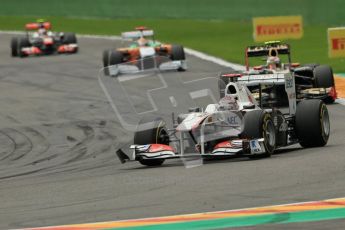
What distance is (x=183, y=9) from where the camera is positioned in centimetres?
4969

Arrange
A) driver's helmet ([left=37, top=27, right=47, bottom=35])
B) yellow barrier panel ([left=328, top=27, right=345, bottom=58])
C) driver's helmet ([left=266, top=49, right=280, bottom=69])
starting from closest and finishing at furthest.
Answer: driver's helmet ([left=266, top=49, right=280, bottom=69]) < yellow barrier panel ([left=328, top=27, right=345, bottom=58]) < driver's helmet ([left=37, top=27, right=47, bottom=35])

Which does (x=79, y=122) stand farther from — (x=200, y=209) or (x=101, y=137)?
(x=200, y=209)

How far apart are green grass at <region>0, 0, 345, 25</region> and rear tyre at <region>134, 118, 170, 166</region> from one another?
89.6 ft

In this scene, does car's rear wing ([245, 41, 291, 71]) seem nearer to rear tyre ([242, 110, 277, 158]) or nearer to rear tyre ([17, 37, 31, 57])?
rear tyre ([242, 110, 277, 158])

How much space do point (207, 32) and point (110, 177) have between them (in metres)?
30.7

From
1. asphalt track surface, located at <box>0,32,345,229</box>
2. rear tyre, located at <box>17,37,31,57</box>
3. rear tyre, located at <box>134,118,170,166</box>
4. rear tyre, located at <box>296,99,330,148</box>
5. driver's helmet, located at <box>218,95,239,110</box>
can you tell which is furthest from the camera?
rear tyre, located at <box>17,37,31,57</box>

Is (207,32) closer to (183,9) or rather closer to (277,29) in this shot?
(183,9)

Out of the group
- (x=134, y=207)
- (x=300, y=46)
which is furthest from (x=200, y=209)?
(x=300, y=46)

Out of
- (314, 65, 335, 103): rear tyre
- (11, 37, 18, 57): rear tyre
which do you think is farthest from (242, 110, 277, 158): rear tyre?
(11, 37, 18, 57): rear tyre

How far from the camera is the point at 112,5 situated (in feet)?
169

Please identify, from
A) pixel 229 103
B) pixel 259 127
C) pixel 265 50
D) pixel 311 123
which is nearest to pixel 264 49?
pixel 265 50

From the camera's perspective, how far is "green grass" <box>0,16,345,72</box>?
109 ft

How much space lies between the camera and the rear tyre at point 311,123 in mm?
14445

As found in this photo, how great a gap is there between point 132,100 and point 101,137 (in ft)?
18.7
